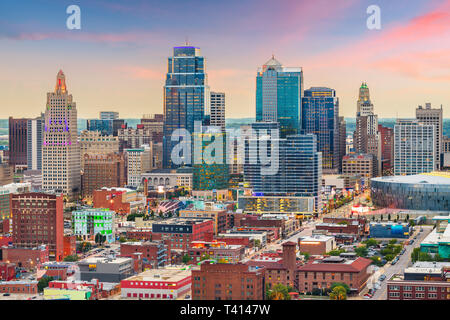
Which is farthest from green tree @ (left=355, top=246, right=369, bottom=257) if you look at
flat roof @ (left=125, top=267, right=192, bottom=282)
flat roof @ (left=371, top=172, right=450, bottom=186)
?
flat roof @ (left=371, top=172, right=450, bottom=186)

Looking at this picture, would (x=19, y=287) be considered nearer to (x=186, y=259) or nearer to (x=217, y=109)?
(x=186, y=259)

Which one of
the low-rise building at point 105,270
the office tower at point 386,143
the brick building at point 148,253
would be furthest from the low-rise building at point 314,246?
the office tower at point 386,143

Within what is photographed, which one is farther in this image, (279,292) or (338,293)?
(338,293)

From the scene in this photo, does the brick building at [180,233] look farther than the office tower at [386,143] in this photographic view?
No

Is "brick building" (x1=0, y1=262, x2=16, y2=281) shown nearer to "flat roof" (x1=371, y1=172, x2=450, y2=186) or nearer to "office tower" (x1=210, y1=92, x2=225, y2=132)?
"flat roof" (x1=371, y1=172, x2=450, y2=186)

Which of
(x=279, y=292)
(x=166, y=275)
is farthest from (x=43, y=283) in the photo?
(x=279, y=292)

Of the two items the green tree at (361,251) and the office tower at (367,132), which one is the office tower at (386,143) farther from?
the green tree at (361,251)
